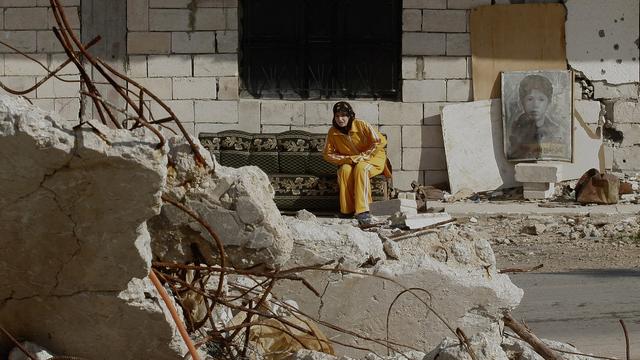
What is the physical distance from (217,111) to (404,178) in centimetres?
216

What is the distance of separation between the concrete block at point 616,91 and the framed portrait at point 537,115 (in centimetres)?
34

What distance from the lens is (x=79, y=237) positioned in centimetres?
354

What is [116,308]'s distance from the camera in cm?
374

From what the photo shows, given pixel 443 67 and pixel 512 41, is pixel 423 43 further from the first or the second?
pixel 512 41

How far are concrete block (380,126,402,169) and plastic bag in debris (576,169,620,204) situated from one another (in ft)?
6.65

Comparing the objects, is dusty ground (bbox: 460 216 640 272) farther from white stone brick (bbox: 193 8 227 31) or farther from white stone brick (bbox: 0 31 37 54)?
white stone brick (bbox: 0 31 37 54)

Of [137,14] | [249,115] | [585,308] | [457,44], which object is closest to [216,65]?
[249,115]

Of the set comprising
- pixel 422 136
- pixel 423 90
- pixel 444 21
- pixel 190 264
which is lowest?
pixel 190 264

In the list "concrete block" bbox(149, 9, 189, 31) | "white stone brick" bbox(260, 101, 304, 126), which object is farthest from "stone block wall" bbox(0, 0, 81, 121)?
"white stone brick" bbox(260, 101, 304, 126)

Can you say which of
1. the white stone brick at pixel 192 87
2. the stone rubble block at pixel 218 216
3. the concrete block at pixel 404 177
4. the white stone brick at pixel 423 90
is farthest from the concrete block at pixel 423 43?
the stone rubble block at pixel 218 216

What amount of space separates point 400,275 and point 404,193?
326 inches

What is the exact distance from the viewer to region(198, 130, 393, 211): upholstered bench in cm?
1316

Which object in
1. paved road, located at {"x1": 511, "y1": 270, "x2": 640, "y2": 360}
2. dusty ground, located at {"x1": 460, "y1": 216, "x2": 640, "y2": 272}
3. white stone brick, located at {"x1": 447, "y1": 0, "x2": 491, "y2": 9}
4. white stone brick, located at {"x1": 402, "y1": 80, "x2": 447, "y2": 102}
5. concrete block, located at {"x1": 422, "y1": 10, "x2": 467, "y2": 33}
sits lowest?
paved road, located at {"x1": 511, "y1": 270, "x2": 640, "y2": 360}

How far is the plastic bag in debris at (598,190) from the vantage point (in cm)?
1290
